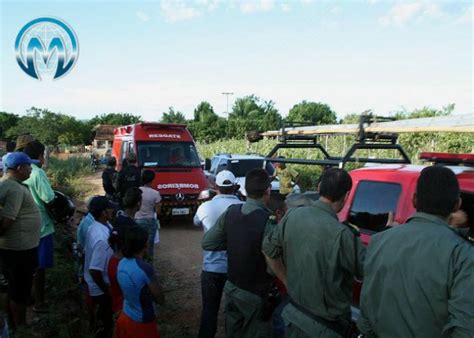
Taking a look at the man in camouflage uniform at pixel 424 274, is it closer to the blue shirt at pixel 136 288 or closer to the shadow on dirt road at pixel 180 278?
the blue shirt at pixel 136 288

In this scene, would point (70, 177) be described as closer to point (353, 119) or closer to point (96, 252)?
point (353, 119)

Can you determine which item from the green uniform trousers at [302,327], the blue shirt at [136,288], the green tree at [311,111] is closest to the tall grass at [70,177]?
the blue shirt at [136,288]

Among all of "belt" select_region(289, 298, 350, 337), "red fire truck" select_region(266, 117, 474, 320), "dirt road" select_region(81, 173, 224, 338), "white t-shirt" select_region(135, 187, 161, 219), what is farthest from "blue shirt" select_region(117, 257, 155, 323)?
"white t-shirt" select_region(135, 187, 161, 219)

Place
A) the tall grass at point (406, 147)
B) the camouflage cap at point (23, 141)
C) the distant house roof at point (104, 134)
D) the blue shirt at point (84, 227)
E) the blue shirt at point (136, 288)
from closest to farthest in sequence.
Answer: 1. the blue shirt at point (136, 288)
2. the blue shirt at point (84, 227)
3. the camouflage cap at point (23, 141)
4. the tall grass at point (406, 147)
5. the distant house roof at point (104, 134)

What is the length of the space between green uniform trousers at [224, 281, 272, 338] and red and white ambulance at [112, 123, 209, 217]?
6599 millimetres

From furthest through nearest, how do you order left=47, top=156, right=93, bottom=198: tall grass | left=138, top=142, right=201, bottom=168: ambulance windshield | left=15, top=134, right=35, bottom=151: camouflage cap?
left=47, top=156, right=93, bottom=198: tall grass, left=138, top=142, right=201, bottom=168: ambulance windshield, left=15, top=134, right=35, bottom=151: camouflage cap

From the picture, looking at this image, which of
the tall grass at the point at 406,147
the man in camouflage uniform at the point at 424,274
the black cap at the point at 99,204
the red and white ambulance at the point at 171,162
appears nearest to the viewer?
the man in camouflage uniform at the point at 424,274

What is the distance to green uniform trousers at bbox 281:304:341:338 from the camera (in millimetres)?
2441

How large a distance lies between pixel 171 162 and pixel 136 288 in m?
7.68

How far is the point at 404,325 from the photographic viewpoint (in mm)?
1860

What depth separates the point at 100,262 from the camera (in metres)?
3.66

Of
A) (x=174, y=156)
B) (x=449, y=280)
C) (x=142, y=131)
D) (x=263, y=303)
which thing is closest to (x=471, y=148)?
(x=174, y=156)

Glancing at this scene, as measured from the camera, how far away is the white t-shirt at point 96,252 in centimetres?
367

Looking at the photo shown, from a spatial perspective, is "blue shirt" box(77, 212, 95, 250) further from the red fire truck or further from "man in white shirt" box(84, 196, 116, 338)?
the red fire truck
